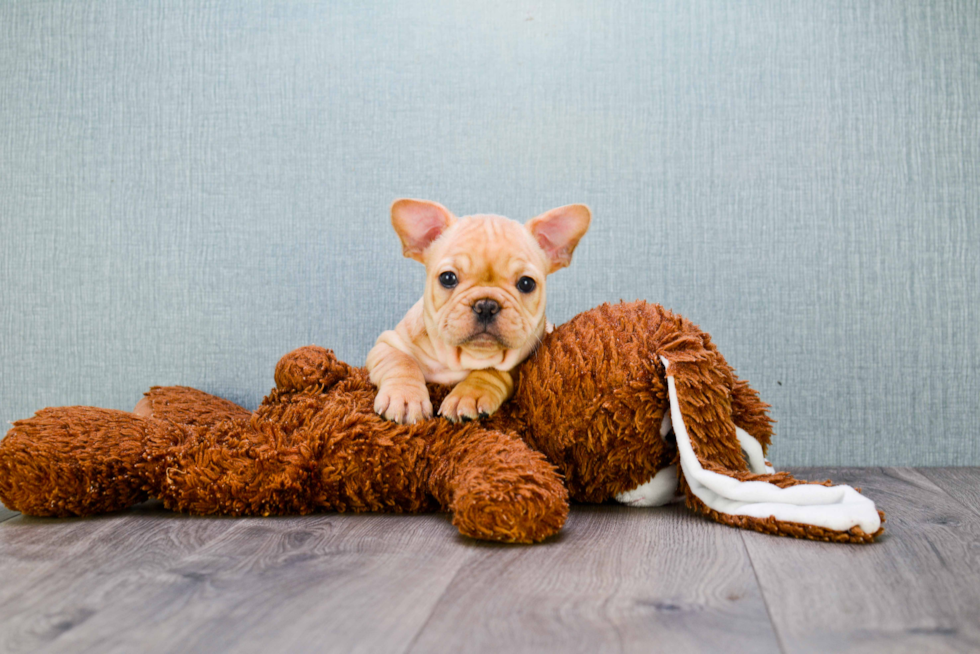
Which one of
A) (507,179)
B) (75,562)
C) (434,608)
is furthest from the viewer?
(507,179)

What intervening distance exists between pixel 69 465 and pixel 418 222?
2.53ft

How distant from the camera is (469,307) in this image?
135 centimetres

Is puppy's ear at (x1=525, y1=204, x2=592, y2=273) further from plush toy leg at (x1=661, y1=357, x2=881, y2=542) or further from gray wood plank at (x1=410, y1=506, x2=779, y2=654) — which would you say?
gray wood plank at (x1=410, y1=506, x2=779, y2=654)

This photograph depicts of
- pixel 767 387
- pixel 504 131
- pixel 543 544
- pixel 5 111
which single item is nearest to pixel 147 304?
pixel 5 111

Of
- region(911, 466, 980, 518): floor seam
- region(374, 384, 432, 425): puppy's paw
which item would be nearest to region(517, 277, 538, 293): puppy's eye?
region(374, 384, 432, 425): puppy's paw

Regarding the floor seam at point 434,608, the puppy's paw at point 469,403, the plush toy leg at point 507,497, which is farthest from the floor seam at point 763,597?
the puppy's paw at point 469,403

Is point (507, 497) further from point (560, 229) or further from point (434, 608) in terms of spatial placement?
point (560, 229)

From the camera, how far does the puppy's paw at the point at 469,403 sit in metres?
1.37

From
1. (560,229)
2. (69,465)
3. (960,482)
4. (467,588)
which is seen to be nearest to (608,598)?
(467,588)

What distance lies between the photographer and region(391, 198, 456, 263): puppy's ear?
148cm

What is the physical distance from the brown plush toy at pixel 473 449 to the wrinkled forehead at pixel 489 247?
0.56 feet

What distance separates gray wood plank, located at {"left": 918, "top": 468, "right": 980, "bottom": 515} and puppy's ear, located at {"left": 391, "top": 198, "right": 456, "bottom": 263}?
3.82ft

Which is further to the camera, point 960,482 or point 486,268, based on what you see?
point 960,482

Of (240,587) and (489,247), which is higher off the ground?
(489,247)
